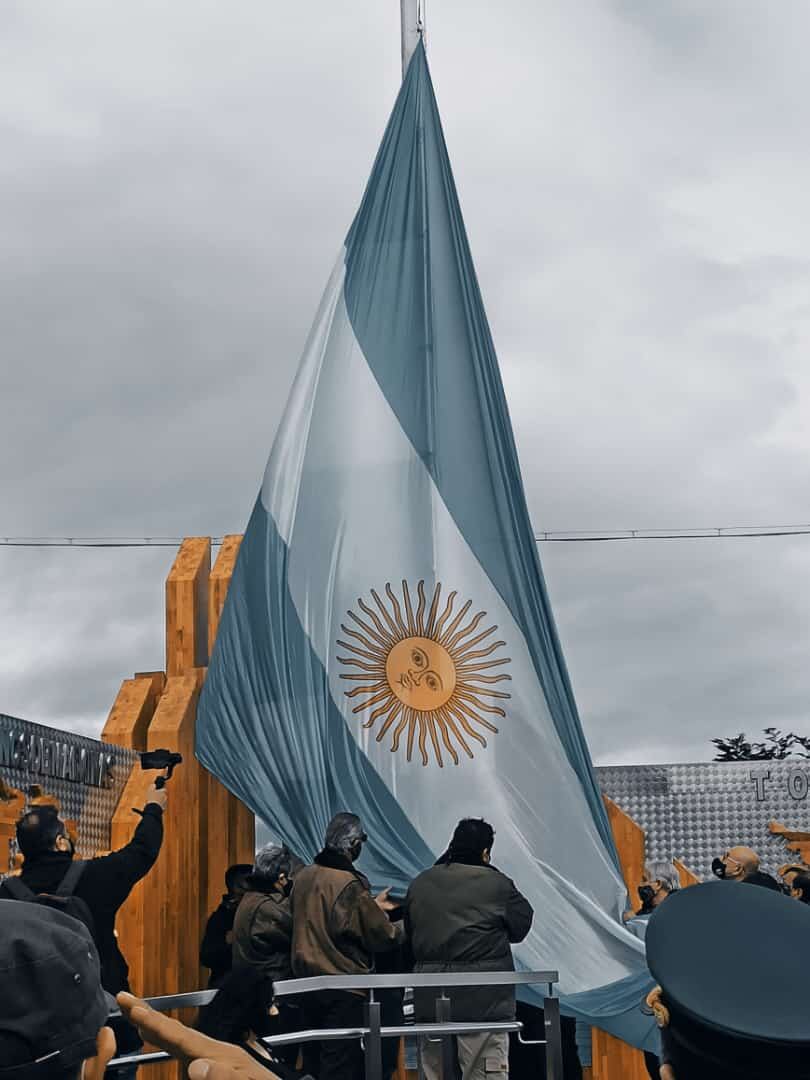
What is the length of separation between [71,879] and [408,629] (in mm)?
4761

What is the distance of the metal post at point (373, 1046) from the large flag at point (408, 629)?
3481 mm

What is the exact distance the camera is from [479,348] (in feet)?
→ 35.1

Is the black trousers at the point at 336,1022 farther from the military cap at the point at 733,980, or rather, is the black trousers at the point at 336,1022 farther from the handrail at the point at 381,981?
the military cap at the point at 733,980

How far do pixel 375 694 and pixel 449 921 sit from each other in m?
3.42

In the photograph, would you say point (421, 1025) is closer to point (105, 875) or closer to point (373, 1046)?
point (373, 1046)

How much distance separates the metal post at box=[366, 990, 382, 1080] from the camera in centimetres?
575

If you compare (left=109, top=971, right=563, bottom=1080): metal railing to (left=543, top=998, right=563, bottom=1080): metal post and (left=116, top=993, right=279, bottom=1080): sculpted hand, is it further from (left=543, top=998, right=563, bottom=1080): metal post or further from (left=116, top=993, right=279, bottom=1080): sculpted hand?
(left=116, top=993, right=279, bottom=1080): sculpted hand

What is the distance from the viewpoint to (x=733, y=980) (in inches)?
64.0

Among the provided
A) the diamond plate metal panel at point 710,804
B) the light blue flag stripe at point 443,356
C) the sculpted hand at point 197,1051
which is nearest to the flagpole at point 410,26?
the light blue flag stripe at point 443,356

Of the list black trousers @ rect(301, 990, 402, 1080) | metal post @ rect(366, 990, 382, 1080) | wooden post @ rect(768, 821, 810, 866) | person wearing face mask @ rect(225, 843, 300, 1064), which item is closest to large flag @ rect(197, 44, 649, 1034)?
wooden post @ rect(768, 821, 810, 866)

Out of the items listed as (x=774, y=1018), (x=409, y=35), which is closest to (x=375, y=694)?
(x=409, y=35)

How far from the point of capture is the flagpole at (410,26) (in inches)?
452

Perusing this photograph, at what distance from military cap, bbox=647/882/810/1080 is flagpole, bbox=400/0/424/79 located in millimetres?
10362

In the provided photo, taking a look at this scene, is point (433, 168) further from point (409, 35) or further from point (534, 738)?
point (534, 738)
